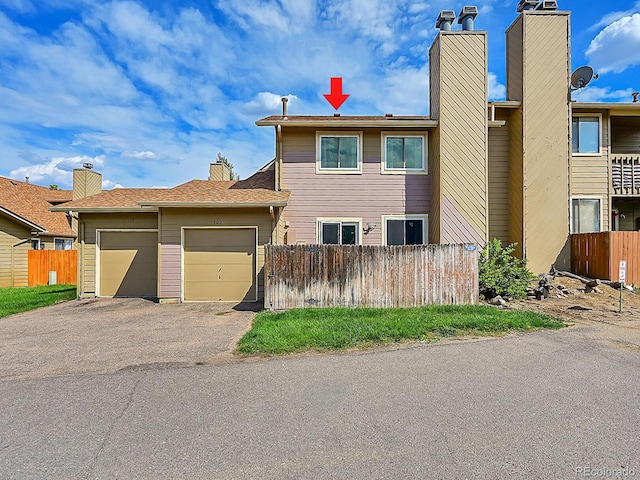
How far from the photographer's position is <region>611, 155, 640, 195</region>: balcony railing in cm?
1335

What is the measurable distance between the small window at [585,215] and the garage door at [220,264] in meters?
11.4

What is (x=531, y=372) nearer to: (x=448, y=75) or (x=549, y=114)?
(x=448, y=75)

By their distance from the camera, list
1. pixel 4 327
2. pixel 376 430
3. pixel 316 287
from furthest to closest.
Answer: pixel 316 287, pixel 4 327, pixel 376 430

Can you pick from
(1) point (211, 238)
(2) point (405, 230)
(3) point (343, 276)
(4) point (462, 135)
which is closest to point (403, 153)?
(4) point (462, 135)

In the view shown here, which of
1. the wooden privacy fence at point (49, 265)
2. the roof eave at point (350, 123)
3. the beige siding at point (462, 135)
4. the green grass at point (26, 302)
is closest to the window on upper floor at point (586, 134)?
the beige siding at point (462, 135)

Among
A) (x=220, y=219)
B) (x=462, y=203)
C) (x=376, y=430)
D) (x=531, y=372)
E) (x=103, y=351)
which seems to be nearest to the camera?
(x=376, y=430)

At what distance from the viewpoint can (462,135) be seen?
11.8m

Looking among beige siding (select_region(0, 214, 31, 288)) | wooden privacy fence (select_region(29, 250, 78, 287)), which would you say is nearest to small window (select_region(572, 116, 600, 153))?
wooden privacy fence (select_region(29, 250, 78, 287))

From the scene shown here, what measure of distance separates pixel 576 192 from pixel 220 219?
40.9ft

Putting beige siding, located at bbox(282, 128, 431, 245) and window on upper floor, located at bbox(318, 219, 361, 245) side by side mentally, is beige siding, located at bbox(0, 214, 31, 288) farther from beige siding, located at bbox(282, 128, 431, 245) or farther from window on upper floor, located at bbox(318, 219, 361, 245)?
window on upper floor, located at bbox(318, 219, 361, 245)

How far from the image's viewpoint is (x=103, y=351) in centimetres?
605

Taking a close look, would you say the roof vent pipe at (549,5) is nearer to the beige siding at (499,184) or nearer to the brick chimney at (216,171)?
the beige siding at (499,184)

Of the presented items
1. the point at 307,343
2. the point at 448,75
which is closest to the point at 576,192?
the point at 448,75

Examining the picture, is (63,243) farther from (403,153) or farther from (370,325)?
(370,325)
